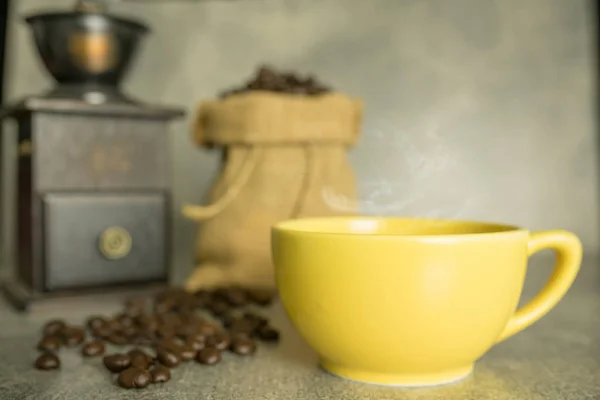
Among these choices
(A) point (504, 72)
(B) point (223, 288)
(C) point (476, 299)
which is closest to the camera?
(C) point (476, 299)

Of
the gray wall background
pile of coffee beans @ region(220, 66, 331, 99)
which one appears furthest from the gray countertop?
the gray wall background

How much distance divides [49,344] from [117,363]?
13 centimetres

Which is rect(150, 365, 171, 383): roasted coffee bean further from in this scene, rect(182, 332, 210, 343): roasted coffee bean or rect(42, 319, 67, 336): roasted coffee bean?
rect(42, 319, 67, 336): roasted coffee bean

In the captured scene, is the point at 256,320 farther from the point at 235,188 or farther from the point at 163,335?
the point at 235,188

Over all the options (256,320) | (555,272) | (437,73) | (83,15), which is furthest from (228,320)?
(437,73)

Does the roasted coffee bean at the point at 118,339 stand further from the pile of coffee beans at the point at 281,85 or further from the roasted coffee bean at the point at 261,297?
the pile of coffee beans at the point at 281,85

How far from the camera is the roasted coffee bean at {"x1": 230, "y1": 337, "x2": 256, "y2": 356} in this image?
26.1 inches

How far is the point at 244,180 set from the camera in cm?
101

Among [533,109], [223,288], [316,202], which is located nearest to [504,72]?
[533,109]

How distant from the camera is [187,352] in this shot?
64 cm

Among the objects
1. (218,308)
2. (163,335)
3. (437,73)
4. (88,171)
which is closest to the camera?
(163,335)

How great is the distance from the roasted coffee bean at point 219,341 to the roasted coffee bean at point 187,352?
27mm

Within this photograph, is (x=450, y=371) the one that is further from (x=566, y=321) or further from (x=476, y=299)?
(x=566, y=321)

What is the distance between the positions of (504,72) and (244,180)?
0.73m
